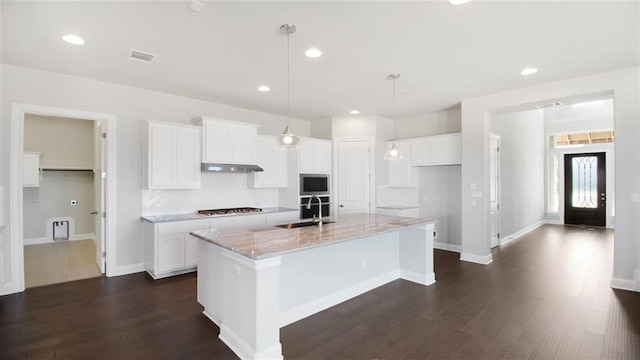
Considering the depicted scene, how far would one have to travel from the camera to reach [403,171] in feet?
20.8

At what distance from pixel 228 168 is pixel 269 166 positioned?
91cm

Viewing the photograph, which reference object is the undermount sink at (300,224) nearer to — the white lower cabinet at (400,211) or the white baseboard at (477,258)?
the white lower cabinet at (400,211)

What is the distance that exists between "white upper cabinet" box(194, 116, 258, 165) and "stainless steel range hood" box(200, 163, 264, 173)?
0.21 ft

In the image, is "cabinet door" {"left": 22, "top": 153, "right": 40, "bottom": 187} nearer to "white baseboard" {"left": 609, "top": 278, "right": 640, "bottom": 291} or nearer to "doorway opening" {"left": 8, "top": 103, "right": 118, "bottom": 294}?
"doorway opening" {"left": 8, "top": 103, "right": 118, "bottom": 294}

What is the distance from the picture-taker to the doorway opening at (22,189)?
362cm

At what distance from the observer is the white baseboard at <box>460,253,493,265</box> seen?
4.97 m

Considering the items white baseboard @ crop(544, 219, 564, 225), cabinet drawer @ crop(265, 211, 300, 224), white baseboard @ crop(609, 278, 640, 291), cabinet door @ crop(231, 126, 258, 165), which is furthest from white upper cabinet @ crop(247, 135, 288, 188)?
white baseboard @ crop(544, 219, 564, 225)

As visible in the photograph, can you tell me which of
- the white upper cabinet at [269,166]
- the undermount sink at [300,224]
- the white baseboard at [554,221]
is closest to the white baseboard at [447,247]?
the white upper cabinet at [269,166]

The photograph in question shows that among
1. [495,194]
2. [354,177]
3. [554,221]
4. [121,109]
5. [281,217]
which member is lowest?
[554,221]

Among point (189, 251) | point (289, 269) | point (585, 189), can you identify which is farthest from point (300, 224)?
point (585, 189)

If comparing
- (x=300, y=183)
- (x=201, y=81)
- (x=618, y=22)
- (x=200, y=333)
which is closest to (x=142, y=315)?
(x=200, y=333)

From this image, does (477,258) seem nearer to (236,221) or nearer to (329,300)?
Result: (329,300)

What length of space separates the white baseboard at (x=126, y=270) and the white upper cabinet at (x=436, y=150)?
16.8 ft

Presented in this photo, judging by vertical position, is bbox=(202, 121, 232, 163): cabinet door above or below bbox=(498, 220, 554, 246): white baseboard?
above
